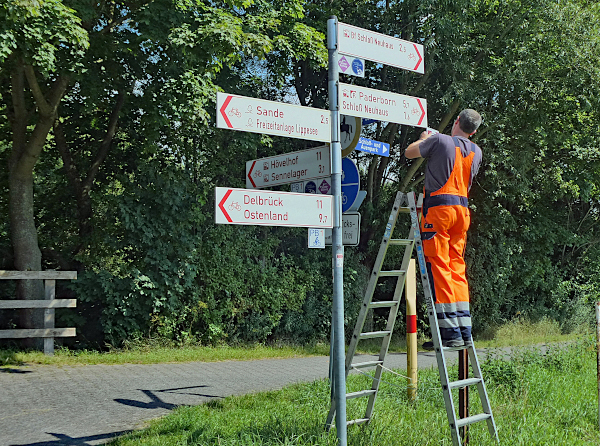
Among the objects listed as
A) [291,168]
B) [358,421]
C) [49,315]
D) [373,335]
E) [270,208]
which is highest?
[291,168]

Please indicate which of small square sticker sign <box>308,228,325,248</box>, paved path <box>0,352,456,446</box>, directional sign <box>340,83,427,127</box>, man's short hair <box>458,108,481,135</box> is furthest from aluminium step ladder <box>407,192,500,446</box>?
paved path <box>0,352,456,446</box>

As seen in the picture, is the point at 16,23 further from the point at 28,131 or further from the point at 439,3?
the point at 439,3

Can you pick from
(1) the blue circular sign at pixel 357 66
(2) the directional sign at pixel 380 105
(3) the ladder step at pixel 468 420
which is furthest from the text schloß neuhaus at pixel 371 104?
(3) the ladder step at pixel 468 420

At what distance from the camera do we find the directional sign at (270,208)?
13.0 feet

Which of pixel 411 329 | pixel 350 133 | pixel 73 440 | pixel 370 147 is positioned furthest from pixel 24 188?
pixel 411 329

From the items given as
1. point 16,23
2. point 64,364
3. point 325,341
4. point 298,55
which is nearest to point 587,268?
point 325,341

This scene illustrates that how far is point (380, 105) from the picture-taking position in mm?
4750

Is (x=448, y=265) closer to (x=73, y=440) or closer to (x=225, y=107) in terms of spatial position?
(x=225, y=107)

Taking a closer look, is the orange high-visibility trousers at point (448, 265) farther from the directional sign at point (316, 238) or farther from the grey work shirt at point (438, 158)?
the directional sign at point (316, 238)

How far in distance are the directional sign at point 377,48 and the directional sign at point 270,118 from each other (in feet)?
1.76

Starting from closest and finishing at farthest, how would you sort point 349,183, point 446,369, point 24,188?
point 446,369 → point 349,183 → point 24,188

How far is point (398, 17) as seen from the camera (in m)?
13.9

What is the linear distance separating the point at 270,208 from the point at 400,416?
9.21ft

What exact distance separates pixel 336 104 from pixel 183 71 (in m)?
6.83
